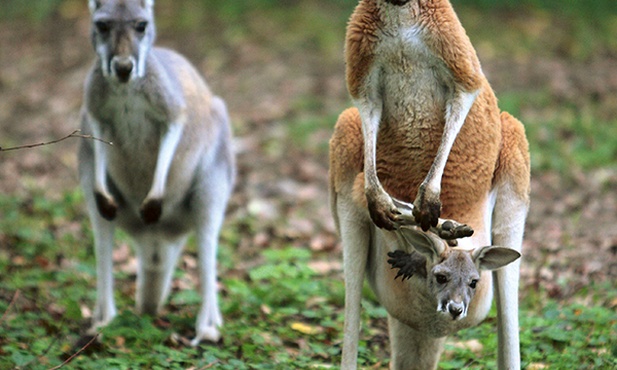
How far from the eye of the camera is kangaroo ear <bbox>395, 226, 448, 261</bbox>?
127 inches

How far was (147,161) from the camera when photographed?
4.82 metres

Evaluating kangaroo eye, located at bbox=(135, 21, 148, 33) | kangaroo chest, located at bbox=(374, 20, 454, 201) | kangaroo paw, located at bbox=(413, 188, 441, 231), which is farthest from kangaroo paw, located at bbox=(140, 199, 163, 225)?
kangaroo paw, located at bbox=(413, 188, 441, 231)

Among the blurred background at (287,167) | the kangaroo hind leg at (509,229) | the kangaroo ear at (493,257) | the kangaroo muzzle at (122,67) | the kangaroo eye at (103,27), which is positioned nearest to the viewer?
the kangaroo ear at (493,257)

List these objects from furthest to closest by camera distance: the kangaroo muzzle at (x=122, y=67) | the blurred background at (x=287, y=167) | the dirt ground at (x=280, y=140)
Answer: the dirt ground at (x=280, y=140), the blurred background at (x=287, y=167), the kangaroo muzzle at (x=122, y=67)

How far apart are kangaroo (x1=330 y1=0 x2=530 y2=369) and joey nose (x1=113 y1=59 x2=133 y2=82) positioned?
1328mm

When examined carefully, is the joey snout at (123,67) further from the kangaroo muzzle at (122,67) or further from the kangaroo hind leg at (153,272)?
the kangaroo hind leg at (153,272)

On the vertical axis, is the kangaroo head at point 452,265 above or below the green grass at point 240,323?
above

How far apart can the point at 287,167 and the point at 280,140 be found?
62 centimetres

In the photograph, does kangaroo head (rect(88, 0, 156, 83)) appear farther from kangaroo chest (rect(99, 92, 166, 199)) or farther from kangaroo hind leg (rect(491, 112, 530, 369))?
kangaroo hind leg (rect(491, 112, 530, 369))

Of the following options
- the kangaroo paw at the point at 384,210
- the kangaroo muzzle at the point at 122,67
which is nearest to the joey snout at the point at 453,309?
the kangaroo paw at the point at 384,210

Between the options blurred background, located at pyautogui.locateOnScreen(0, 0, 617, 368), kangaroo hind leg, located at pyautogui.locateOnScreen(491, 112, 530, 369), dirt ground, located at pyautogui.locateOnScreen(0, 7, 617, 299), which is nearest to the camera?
kangaroo hind leg, located at pyautogui.locateOnScreen(491, 112, 530, 369)

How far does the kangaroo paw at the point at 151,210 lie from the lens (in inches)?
183

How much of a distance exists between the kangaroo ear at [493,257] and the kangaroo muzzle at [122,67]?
2105mm

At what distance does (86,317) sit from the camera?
496cm
